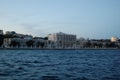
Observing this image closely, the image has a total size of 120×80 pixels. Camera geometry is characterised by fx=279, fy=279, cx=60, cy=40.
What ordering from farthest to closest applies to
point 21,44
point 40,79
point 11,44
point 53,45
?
point 53,45 < point 21,44 < point 11,44 < point 40,79

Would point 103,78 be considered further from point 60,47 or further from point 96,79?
point 60,47

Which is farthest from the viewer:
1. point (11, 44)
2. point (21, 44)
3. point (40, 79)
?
point (21, 44)

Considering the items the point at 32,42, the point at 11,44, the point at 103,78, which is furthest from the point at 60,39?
the point at 103,78

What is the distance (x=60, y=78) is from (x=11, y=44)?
155818 millimetres

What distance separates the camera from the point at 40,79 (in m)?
17.2

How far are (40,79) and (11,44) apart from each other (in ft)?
512

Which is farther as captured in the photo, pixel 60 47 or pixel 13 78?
pixel 60 47

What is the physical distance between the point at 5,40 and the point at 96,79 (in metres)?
163

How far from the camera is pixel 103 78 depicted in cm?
1798

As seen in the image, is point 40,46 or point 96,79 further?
point 40,46

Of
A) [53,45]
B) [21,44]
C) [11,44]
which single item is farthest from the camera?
[53,45]

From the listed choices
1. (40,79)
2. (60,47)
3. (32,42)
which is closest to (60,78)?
(40,79)

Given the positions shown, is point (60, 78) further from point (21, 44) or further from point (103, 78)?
point (21, 44)

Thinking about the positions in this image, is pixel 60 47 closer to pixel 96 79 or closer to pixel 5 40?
pixel 5 40
